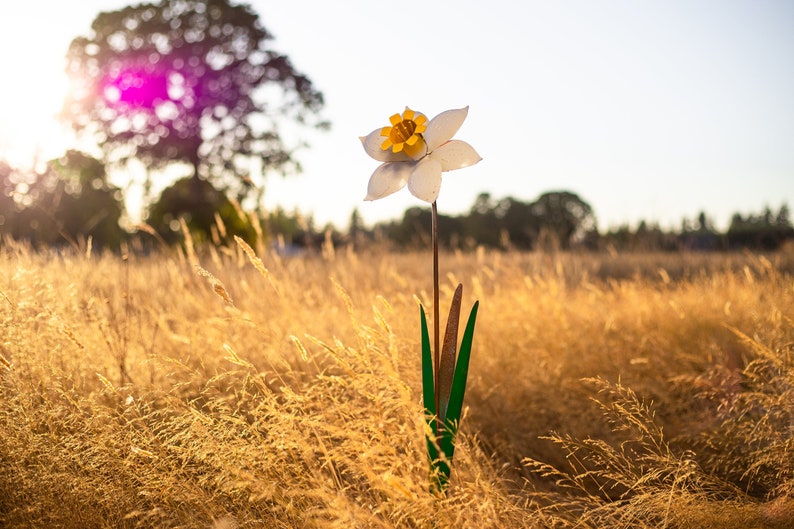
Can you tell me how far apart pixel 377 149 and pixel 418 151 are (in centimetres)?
12

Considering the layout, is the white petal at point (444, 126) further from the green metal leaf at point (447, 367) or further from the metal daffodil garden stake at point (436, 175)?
the green metal leaf at point (447, 367)

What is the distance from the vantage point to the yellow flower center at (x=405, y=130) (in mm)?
1599

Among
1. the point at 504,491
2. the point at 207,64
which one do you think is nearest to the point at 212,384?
the point at 504,491

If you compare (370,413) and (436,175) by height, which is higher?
(436,175)

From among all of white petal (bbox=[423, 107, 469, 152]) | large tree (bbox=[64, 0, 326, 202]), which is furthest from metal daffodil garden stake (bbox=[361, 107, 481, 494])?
large tree (bbox=[64, 0, 326, 202])

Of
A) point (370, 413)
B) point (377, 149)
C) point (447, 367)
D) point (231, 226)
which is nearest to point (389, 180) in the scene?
point (377, 149)

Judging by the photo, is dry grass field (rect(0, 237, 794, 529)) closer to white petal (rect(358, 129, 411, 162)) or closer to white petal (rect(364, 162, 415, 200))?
white petal (rect(364, 162, 415, 200))

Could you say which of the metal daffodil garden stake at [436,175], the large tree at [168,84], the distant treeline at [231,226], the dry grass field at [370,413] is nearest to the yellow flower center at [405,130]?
the metal daffodil garden stake at [436,175]

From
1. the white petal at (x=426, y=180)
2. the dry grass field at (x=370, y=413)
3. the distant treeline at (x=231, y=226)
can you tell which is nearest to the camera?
the white petal at (x=426, y=180)

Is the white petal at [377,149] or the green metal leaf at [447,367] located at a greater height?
the white petal at [377,149]

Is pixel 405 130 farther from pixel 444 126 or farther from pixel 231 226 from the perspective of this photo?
pixel 231 226

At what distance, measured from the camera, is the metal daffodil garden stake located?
1.59 metres

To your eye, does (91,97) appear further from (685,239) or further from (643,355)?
(643,355)

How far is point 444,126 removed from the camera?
1.61 metres
